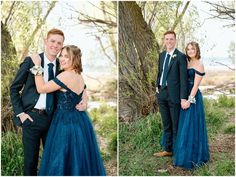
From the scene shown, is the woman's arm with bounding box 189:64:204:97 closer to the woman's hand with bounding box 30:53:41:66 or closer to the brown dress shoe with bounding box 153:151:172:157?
the brown dress shoe with bounding box 153:151:172:157

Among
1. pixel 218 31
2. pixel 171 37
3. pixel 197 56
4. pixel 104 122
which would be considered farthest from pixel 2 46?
pixel 218 31

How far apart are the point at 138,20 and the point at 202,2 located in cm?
66

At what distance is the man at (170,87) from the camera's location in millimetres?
3412

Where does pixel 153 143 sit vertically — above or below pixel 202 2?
below

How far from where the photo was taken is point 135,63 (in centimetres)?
367

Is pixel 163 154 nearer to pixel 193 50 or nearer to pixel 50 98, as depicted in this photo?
pixel 193 50

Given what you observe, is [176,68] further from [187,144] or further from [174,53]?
[187,144]

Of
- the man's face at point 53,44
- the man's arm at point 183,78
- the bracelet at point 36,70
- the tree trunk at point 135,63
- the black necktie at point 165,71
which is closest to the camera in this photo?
the bracelet at point 36,70

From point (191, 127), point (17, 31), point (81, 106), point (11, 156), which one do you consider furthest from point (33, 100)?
point (191, 127)

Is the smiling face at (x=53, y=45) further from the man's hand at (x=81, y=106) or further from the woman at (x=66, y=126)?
the man's hand at (x=81, y=106)

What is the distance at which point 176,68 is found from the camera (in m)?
3.43

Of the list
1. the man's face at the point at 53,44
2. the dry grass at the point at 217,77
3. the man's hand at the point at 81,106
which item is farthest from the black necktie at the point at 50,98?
the dry grass at the point at 217,77

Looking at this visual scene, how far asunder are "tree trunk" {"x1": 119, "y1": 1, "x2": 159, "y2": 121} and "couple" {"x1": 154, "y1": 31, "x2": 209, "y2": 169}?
160 mm

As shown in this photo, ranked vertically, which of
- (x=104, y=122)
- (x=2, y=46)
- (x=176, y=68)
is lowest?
(x=104, y=122)
